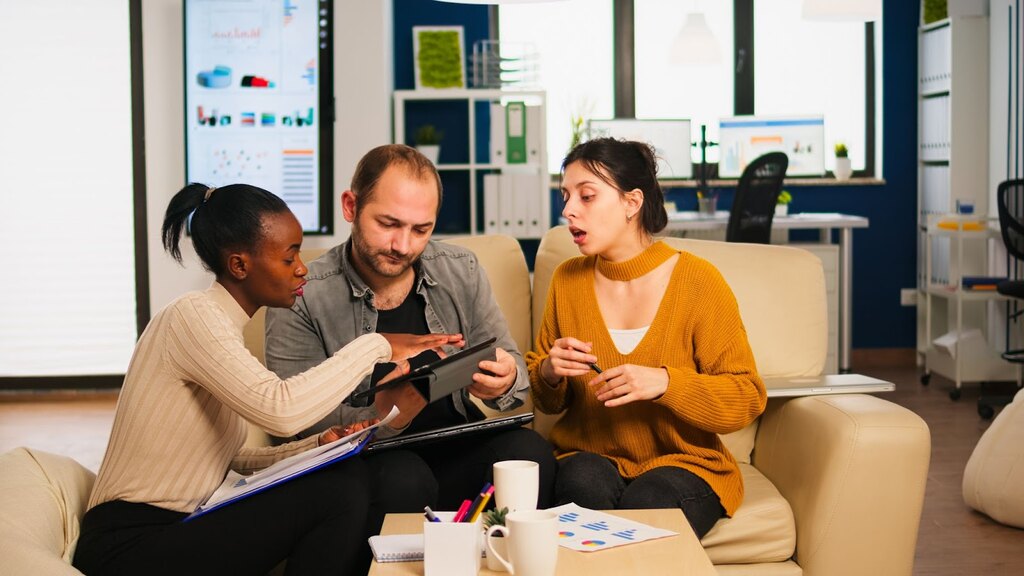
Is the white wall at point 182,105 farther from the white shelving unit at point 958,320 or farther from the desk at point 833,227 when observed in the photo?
the white shelving unit at point 958,320

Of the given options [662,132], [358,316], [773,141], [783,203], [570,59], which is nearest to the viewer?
[358,316]

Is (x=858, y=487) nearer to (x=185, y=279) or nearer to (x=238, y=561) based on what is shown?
(x=238, y=561)

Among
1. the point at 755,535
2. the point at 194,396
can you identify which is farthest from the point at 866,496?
the point at 194,396

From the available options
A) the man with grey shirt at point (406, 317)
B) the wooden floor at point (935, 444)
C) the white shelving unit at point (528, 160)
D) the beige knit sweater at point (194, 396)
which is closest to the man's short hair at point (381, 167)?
the man with grey shirt at point (406, 317)

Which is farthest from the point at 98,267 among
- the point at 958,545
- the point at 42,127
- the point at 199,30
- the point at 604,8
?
the point at 958,545

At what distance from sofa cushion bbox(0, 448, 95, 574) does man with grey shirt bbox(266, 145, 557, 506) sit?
0.44 meters

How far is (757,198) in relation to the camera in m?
5.39

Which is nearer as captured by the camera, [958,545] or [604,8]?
[958,545]

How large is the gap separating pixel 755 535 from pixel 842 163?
4725 millimetres

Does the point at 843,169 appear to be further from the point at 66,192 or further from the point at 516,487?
the point at 516,487

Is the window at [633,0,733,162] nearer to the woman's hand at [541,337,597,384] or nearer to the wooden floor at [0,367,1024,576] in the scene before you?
the wooden floor at [0,367,1024,576]

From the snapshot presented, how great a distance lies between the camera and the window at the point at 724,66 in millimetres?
6629

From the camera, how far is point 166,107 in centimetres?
512

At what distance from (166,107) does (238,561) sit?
3.87 meters
